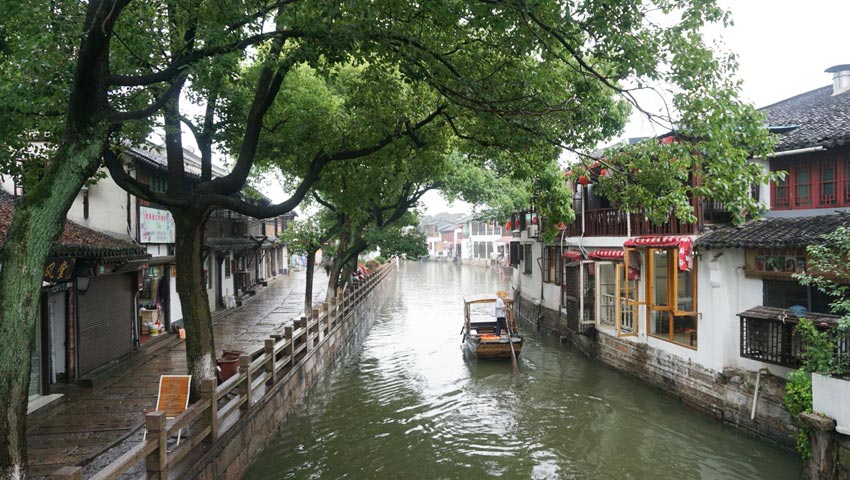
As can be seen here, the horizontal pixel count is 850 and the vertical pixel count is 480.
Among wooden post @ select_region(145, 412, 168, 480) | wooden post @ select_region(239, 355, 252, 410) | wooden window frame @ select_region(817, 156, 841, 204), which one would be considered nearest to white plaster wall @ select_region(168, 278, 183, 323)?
wooden post @ select_region(239, 355, 252, 410)

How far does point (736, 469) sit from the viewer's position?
31.9 ft

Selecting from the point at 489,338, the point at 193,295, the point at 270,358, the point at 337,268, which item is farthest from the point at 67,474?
the point at 337,268

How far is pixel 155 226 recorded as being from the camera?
52.4 ft

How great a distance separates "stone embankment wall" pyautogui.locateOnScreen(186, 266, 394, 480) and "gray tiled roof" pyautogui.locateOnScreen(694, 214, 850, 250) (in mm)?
10190

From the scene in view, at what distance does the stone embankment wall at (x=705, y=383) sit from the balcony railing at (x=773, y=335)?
23.2 inches

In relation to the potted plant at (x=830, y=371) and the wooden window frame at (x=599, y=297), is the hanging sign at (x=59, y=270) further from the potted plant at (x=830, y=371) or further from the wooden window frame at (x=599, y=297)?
the potted plant at (x=830, y=371)

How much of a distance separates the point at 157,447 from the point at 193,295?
3.23 meters

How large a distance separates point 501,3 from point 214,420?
24.1 feet

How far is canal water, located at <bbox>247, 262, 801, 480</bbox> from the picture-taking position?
32.5ft

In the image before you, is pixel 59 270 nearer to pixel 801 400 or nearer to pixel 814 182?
pixel 801 400

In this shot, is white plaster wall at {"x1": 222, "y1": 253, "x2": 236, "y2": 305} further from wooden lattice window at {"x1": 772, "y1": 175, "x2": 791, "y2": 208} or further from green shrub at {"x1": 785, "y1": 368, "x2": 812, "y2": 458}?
green shrub at {"x1": 785, "y1": 368, "x2": 812, "y2": 458}

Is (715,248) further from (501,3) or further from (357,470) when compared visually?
(357,470)

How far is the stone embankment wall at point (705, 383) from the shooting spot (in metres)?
10.4

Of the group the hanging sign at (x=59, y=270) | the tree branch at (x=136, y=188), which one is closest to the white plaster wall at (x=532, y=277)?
the tree branch at (x=136, y=188)
